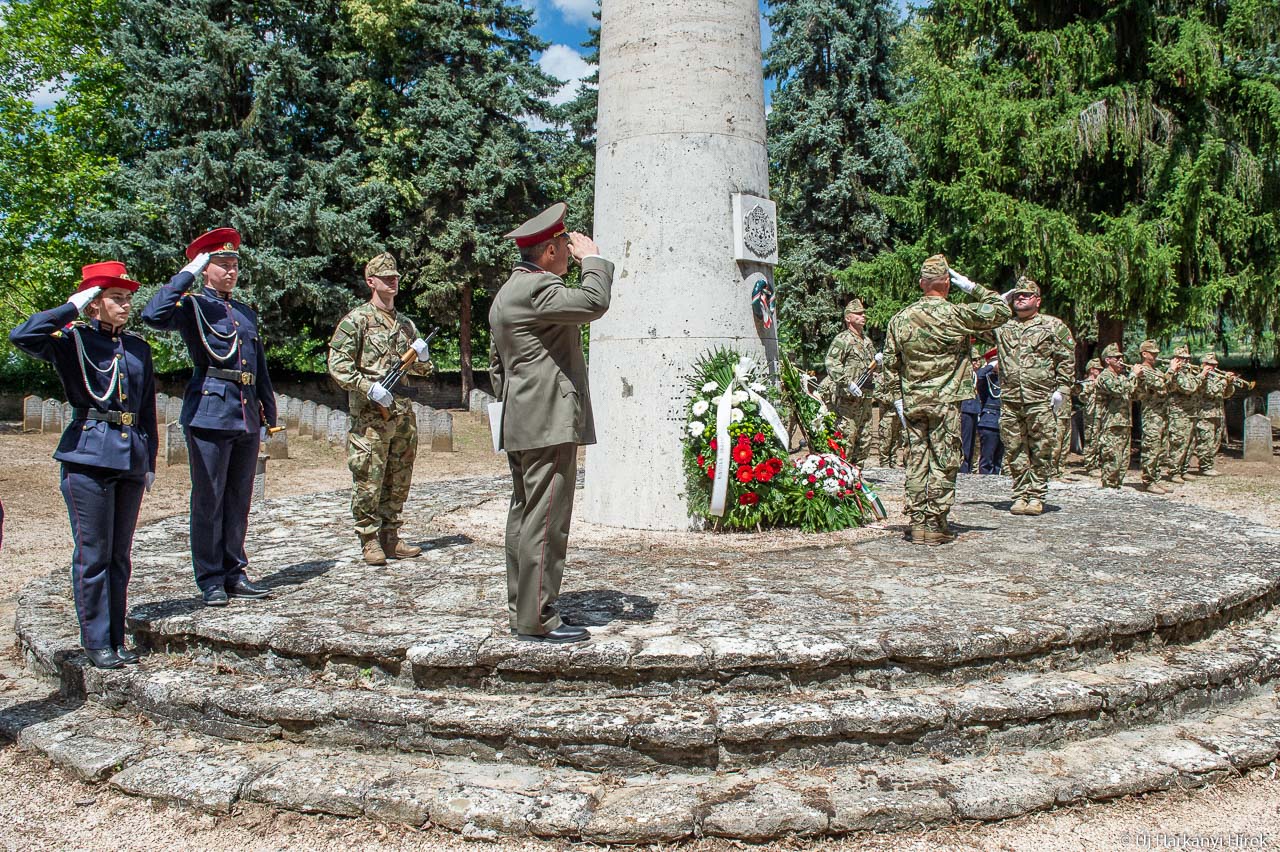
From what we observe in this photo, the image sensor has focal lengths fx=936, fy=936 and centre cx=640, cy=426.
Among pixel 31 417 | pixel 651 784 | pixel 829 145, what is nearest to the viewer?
pixel 651 784

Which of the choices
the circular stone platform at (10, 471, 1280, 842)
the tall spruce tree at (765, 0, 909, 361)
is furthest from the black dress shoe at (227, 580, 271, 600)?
the tall spruce tree at (765, 0, 909, 361)

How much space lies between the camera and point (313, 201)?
23.9 m

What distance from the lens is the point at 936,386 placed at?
6.40 m

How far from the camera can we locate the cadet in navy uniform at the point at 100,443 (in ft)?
14.3

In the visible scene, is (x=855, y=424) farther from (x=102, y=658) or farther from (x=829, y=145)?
(x=829, y=145)

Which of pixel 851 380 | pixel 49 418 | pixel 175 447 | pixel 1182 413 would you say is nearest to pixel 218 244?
pixel 851 380

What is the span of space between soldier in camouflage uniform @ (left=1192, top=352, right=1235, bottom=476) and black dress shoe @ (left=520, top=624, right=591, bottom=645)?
13479 mm

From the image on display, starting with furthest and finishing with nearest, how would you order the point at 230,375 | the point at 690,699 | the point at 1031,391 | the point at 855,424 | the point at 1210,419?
the point at 1210,419, the point at 855,424, the point at 1031,391, the point at 230,375, the point at 690,699

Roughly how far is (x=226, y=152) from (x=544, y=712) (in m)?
24.0

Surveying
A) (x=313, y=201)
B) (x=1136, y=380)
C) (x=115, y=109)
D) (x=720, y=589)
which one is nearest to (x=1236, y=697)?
(x=720, y=589)

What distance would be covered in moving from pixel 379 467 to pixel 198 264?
5.27ft

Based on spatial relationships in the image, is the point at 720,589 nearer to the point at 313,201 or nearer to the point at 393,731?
the point at 393,731

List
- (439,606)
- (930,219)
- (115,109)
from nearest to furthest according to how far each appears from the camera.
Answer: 1. (439,606)
2. (930,219)
3. (115,109)

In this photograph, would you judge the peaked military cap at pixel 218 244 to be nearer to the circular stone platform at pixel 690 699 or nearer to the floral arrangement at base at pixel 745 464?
the circular stone platform at pixel 690 699
